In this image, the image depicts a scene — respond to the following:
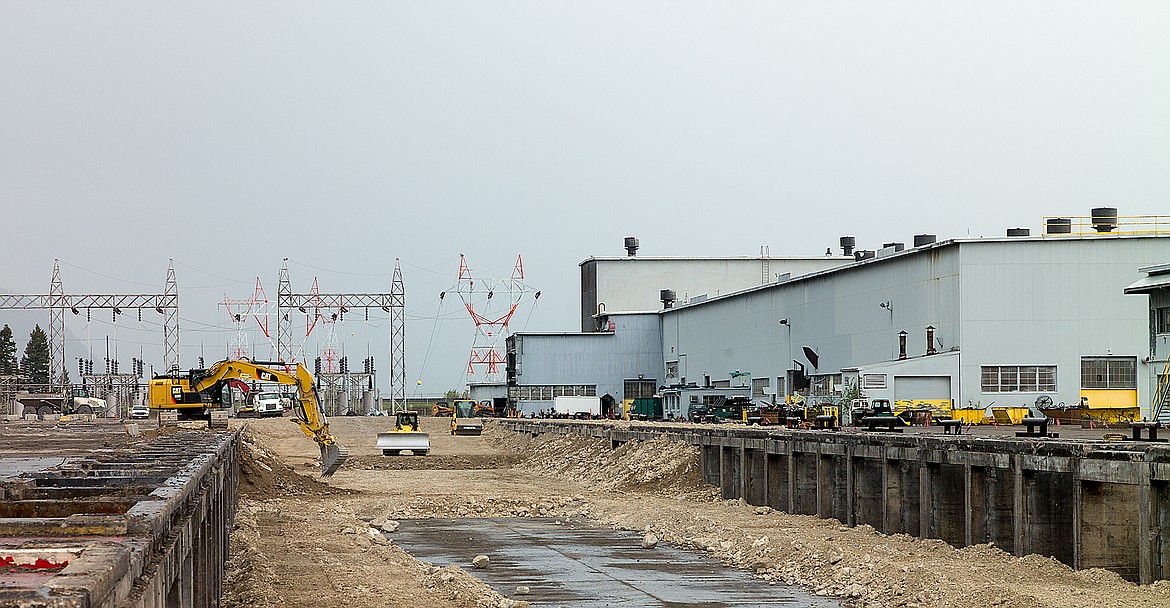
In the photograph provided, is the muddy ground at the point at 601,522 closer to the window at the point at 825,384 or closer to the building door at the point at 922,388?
the building door at the point at 922,388

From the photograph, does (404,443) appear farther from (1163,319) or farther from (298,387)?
(1163,319)

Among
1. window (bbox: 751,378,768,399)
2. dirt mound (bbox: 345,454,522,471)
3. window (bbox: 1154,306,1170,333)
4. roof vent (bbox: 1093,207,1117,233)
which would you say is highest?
roof vent (bbox: 1093,207,1117,233)

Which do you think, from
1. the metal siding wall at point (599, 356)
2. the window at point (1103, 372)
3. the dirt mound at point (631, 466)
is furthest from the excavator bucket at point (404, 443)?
the metal siding wall at point (599, 356)

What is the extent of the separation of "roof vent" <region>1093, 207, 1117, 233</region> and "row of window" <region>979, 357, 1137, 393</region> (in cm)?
781

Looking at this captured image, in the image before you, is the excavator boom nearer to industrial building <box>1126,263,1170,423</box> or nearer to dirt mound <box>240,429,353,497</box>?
dirt mound <box>240,429,353,497</box>

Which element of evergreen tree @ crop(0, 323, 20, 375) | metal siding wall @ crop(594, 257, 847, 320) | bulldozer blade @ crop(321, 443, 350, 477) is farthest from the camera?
evergreen tree @ crop(0, 323, 20, 375)

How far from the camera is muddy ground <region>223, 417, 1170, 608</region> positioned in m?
19.3

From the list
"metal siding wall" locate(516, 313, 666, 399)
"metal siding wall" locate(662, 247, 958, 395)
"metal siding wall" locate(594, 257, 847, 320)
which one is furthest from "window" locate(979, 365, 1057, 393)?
"metal siding wall" locate(594, 257, 847, 320)

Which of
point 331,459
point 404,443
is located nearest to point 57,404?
point 404,443

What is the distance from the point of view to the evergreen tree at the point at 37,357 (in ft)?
595

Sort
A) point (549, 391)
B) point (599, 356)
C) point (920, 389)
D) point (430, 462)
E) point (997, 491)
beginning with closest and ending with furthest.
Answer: point (997, 491), point (430, 462), point (920, 389), point (599, 356), point (549, 391)

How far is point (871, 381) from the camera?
64.1m

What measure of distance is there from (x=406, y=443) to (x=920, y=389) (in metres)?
22.6

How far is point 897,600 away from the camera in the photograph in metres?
19.4
